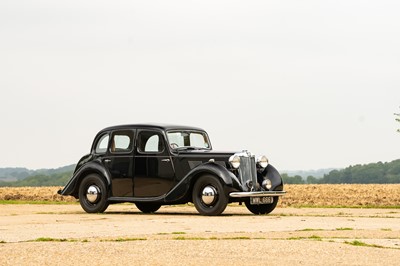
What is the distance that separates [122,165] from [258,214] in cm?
335

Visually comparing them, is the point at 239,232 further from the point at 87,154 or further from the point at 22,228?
the point at 87,154

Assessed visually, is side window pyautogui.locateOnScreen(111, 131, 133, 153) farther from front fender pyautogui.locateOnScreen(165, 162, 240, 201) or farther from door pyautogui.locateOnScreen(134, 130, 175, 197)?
front fender pyautogui.locateOnScreen(165, 162, 240, 201)

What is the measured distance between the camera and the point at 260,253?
11000mm

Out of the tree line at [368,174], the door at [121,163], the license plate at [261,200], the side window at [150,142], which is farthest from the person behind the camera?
the tree line at [368,174]

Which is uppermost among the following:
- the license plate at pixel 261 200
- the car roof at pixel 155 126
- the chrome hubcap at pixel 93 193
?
the car roof at pixel 155 126

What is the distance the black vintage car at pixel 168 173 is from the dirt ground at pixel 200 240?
793 mm

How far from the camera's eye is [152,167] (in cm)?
2016

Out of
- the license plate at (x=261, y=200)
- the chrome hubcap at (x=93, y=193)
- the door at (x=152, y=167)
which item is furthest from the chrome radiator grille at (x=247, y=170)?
the chrome hubcap at (x=93, y=193)

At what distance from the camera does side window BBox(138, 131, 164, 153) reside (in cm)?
2028

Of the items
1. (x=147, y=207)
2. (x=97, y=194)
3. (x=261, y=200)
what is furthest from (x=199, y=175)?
(x=147, y=207)

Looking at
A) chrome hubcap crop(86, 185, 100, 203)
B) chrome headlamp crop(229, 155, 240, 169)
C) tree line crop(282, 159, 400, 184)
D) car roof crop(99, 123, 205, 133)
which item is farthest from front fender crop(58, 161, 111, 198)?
tree line crop(282, 159, 400, 184)

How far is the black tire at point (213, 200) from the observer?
739 inches

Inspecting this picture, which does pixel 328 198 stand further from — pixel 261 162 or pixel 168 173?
pixel 168 173

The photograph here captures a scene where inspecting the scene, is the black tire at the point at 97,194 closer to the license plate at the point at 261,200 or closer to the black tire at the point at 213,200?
the black tire at the point at 213,200
